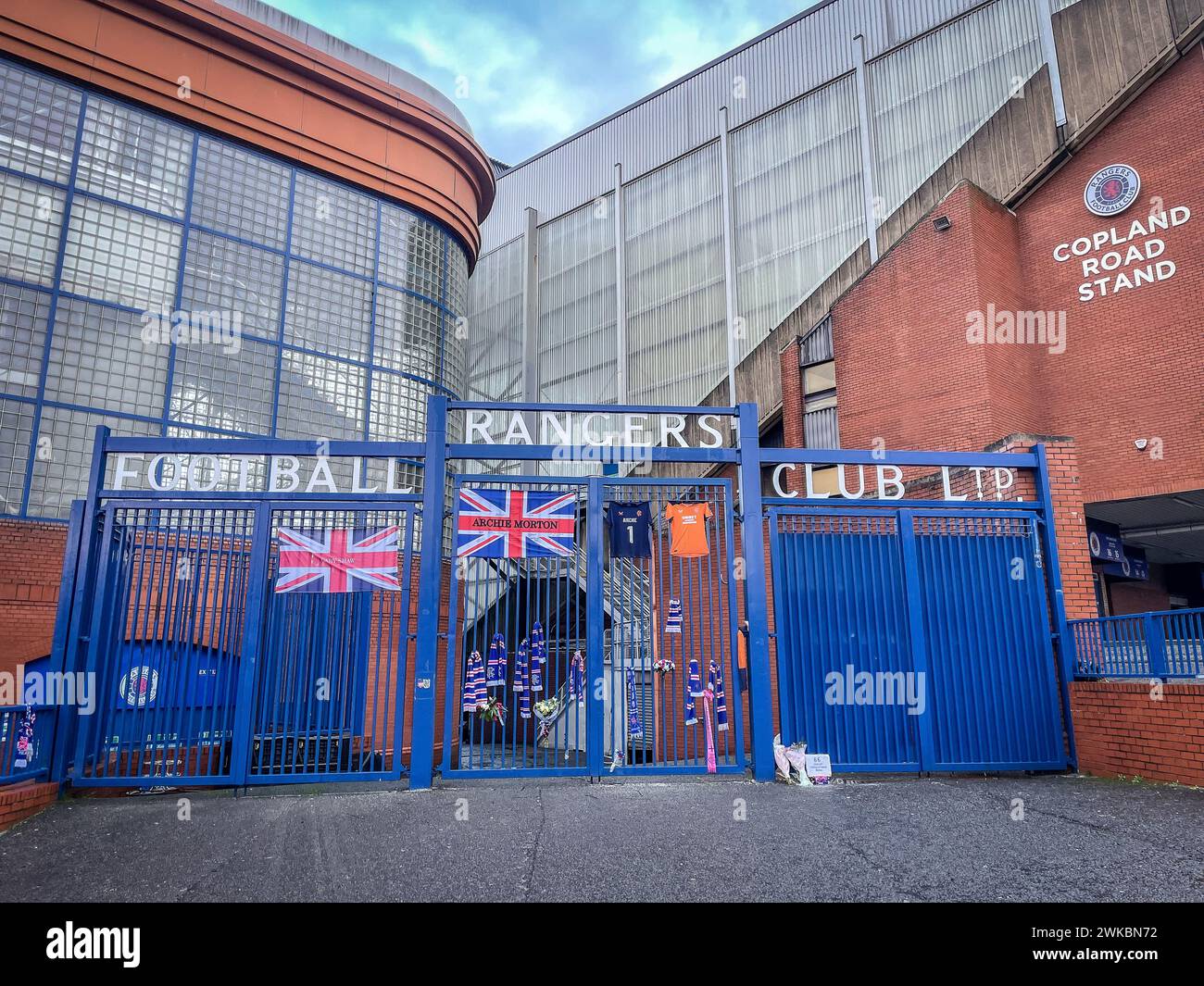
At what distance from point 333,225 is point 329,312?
191 centimetres

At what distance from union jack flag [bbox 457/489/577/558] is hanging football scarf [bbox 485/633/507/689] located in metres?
0.93

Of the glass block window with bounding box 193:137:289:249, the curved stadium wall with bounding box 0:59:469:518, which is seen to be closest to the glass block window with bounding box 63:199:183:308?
the curved stadium wall with bounding box 0:59:469:518

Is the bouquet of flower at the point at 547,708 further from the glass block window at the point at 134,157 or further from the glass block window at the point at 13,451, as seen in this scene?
the glass block window at the point at 134,157

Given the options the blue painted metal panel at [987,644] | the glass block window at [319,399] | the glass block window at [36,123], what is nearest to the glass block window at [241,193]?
the glass block window at [36,123]

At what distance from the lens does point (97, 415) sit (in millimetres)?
12586

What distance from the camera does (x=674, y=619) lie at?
8.64 metres

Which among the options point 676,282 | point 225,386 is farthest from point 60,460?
point 676,282

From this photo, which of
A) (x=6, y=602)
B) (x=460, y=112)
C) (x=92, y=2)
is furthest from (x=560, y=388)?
(x=6, y=602)

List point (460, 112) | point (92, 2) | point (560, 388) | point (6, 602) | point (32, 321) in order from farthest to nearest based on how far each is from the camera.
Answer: point (560, 388) < point (460, 112) < point (92, 2) < point (32, 321) < point (6, 602)

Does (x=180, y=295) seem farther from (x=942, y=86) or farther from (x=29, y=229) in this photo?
(x=942, y=86)

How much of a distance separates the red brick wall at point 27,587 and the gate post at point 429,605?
6479mm

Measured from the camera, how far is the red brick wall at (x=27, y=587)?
37.0 feet

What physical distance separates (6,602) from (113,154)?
24.8ft
